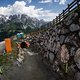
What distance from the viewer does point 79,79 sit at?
1102cm

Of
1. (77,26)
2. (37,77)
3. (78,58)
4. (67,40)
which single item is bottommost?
(37,77)

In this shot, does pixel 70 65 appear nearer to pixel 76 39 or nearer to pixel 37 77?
pixel 76 39

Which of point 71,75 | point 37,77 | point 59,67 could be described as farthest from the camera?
point 37,77

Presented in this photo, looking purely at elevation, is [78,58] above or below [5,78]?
above

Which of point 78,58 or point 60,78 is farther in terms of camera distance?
point 60,78

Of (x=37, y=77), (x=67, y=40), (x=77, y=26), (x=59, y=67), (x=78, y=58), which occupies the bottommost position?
(x=37, y=77)

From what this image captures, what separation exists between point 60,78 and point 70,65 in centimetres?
273

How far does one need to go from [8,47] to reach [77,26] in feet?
49.9

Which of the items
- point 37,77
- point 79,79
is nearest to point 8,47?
point 37,77

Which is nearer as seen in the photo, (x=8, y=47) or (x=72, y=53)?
(x=72, y=53)

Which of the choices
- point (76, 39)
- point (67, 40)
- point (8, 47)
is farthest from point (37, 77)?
point (8, 47)

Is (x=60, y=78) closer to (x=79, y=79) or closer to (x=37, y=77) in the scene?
(x=37, y=77)

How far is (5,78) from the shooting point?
15219mm

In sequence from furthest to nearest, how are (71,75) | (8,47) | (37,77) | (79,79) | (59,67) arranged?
(8,47) → (37,77) → (59,67) → (71,75) → (79,79)
